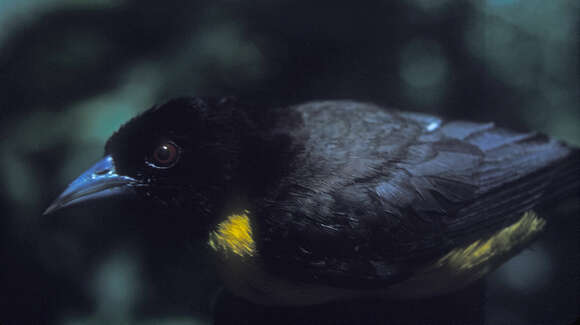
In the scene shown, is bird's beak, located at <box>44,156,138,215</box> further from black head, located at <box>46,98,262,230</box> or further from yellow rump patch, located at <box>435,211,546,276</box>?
yellow rump patch, located at <box>435,211,546,276</box>

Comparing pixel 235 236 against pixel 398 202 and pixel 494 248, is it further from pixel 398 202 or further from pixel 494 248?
pixel 494 248

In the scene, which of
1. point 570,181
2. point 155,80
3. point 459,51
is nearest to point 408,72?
point 459,51

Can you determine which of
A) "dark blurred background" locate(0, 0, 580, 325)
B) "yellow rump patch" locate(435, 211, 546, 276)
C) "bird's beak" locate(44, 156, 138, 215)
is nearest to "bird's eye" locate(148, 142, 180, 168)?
"bird's beak" locate(44, 156, 138, 215)

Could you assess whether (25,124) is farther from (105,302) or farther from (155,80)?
(105,302)

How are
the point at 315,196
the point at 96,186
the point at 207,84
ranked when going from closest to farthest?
the point at 96,186
the point at 315,196
the point at 207,84

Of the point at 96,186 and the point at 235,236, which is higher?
the point at 96,186

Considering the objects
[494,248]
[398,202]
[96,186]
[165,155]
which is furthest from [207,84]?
[494,248]

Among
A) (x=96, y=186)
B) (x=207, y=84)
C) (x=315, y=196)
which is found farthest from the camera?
(x=207, y=84)

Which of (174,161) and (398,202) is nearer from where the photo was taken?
(174,161)
